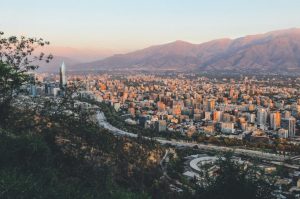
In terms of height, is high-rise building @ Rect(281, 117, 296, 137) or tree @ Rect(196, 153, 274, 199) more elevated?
tree @ Rect(196, 153, 274, 199)

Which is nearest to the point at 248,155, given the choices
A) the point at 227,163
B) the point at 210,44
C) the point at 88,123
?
the point at 88,123

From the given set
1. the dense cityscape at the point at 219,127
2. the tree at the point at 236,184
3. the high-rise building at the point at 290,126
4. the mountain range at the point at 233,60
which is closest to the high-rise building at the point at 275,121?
the dense cityscape at the point at 219,127

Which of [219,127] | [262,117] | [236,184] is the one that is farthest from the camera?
[262,117]

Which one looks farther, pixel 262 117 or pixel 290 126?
pixel 262 117

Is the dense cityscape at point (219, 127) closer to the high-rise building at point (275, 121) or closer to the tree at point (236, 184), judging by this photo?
the high-rise building at point (275, 121)

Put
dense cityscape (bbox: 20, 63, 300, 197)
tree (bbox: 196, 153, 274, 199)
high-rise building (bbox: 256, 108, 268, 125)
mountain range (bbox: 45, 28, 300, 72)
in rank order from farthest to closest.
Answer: mountain range (bbox: 45, 28, 300, 72) → high-rise building (bbox: 256, 108, 268, 125) → dense cityscape (bbox: 20, 63, 300, 197) → tree (bbox: 196, 153, 274, 199)

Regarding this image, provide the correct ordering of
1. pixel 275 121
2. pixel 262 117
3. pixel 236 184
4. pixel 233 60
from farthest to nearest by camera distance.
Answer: pixel 233 60 → pixel 262 117 → pixel 275 121 → pixel 236 184

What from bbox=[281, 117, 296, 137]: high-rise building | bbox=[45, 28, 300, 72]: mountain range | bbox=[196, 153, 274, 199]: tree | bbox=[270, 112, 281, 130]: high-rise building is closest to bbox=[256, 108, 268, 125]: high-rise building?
bbox=[270, 112, 281, 130]: high-rise building

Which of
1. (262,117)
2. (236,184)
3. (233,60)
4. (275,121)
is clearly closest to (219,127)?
(275,121)

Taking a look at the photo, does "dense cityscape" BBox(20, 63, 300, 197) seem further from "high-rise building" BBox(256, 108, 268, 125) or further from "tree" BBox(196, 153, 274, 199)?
"tree" BBox(196, 153, 274, 199)

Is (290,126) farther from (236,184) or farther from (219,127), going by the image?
(236,184)

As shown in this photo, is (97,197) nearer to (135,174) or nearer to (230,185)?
(230,185)
